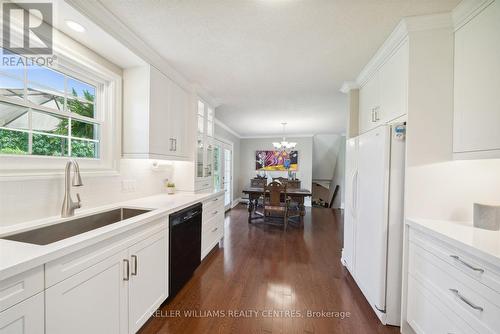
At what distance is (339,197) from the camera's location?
6.52m

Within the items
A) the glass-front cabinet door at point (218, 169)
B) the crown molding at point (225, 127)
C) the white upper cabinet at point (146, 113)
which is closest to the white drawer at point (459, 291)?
the white upper cabinet at point (146, 113)

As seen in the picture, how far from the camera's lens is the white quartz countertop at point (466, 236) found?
94cm

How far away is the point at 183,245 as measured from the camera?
195 centimetres

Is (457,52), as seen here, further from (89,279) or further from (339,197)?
(339,197)

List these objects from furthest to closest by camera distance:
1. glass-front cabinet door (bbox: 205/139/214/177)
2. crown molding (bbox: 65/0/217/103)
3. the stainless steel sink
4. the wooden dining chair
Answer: the wooden dining chair < glass-front cabinet door (bbox: 205/139/214/177) < crown molding (bbox: 65/0/217/103) < the stainless steel sink

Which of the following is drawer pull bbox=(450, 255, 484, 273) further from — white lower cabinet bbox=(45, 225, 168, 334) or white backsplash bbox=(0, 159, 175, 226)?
white backsplash bbox=(0, 159, 175, 226)

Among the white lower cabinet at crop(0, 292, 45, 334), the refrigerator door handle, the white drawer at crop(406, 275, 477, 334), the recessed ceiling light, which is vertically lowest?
the white drawer at crop(406, 275, 477, 334)

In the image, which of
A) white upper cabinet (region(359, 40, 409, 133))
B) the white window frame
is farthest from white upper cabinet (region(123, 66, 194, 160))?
white upper cabinet (region(359, 40, 409, 133))

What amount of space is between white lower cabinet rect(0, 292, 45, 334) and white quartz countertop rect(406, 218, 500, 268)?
203 cm

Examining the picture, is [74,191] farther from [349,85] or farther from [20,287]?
[349,85]

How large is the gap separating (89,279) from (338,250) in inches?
123

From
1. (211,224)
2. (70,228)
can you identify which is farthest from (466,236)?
(70,228)

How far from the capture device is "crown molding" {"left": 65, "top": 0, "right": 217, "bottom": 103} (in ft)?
4.30

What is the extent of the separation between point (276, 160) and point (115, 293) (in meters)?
5.85
